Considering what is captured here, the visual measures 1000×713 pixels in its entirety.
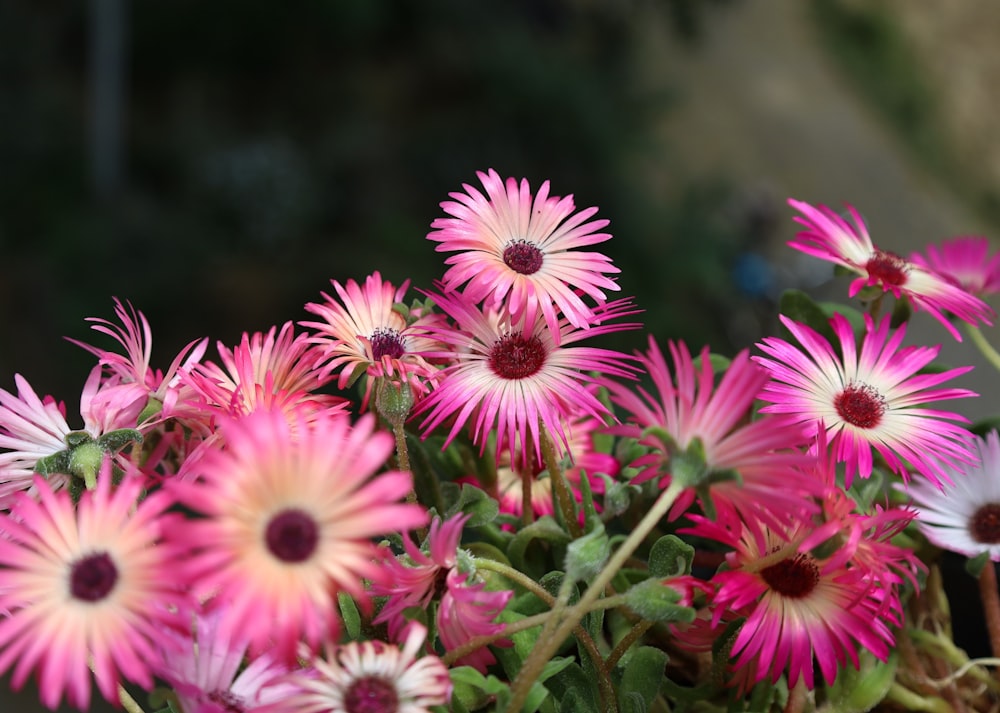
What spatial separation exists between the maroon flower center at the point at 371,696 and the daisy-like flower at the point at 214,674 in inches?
0.6

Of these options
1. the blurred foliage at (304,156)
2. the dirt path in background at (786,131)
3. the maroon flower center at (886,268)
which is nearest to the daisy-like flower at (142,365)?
the maroon flower center at (886,268)

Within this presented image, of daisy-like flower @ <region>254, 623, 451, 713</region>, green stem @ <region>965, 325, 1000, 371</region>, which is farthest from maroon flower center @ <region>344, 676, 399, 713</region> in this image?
green stem @ <region>965, 325, 1000, 371</region>

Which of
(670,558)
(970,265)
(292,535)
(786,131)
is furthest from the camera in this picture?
(786,131)

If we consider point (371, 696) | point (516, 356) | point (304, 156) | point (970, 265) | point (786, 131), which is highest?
point (786, 131)

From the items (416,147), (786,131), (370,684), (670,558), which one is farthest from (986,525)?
(786,131)

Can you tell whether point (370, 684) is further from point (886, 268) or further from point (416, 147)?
point (416, 147)

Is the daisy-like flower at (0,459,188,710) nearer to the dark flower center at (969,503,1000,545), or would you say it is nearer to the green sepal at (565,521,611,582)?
the green sepal at (565,521,611,582)

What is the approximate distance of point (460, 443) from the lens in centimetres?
33

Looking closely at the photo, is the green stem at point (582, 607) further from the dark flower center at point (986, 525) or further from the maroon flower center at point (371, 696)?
the dark flower center at point (986, 525)

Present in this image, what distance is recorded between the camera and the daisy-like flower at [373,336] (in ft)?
0.85

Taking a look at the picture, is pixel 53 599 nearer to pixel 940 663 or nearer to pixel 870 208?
pixel 940 663

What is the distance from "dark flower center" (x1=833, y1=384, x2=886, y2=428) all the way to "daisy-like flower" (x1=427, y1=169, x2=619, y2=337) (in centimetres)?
8

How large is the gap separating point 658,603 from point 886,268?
163 millimetres

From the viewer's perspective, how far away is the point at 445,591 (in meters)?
0.24
